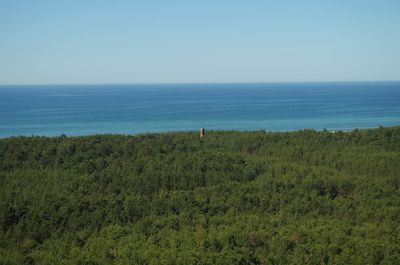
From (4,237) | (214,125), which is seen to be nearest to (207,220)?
(4,237)

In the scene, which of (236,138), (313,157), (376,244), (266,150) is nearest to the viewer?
(376,244)

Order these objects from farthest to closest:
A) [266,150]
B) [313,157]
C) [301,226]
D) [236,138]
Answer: [236,138], [266,150], [313,157], [301,226]

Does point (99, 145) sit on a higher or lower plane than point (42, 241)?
higher

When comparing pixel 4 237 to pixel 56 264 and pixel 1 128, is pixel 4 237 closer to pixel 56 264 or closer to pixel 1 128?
pixel 56 264

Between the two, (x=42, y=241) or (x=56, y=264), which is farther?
(x=42, y=241)

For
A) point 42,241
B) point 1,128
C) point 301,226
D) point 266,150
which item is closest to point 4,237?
point 42,241

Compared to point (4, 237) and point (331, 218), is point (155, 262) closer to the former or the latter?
point (4, 237)
